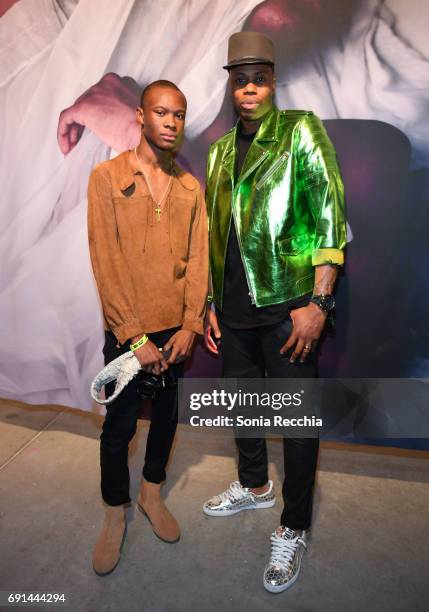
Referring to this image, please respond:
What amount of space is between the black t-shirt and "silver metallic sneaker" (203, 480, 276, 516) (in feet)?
2.72

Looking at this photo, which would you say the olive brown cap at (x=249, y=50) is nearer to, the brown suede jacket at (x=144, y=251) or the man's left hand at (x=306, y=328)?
the brown suede jacket at (x=144, y=251)

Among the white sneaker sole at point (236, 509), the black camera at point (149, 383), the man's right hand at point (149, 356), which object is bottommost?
the white sneaker sole at point (236, 509)

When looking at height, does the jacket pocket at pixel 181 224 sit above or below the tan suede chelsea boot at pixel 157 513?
above

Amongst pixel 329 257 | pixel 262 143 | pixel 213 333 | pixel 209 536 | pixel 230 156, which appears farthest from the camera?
pixel 213 333

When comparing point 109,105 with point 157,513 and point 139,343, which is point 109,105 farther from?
point 157,513

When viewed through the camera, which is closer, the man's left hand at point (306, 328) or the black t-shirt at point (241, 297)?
the man's left hand at point (306, 328)

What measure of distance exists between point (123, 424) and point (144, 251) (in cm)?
66

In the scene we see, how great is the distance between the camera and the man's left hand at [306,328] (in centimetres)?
165

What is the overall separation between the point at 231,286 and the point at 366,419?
117 cm

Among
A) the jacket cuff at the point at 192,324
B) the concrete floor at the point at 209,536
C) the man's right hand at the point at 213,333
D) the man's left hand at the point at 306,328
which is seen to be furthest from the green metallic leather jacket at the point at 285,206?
the concrete floor at the point at 209,536

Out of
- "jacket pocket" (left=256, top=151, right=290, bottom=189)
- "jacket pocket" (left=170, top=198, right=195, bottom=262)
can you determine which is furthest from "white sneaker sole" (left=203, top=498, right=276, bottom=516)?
"jacket pocket" (left=256, top=151, right=290, bottom=189)

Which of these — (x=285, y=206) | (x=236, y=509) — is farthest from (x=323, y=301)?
(x=236, y=509)

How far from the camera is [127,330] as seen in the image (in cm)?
167

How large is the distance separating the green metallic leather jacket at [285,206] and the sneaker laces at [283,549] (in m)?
0.92
